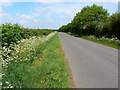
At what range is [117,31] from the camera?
19688 mm

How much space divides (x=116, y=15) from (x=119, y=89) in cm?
1928

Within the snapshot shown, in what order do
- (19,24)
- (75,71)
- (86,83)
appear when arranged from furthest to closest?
(19,24) → (75,71) → (86,83)

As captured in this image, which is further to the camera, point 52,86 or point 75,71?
point 75,71

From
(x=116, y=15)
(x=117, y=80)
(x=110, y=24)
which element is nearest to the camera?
(x=117, y=80)

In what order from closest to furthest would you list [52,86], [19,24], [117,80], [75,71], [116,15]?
1. [52,86]
2. [117,80]
3. [75,71]
4. [19,24]
5. [116,15]

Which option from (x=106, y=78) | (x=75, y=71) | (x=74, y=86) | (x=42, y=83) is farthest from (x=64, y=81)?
(x=106, y=78)

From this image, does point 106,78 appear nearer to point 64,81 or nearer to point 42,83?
point 64,81

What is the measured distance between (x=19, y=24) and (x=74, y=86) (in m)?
6.37

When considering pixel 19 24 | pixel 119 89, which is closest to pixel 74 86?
pixel 119 89

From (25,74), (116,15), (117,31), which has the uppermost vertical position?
(116,15)

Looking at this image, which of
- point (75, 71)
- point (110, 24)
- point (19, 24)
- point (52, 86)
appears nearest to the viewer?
point (52, 86)

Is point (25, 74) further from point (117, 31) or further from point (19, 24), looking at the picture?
point (117, 31)

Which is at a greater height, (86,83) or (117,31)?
(117,31)

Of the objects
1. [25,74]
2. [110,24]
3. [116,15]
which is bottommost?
[25,74]
